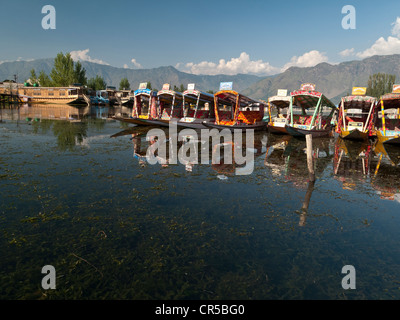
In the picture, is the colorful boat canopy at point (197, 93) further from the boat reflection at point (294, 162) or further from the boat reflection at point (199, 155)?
the boat reflection at point (294, 162)

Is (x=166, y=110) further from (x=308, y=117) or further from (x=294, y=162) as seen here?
(x=294, y=162)

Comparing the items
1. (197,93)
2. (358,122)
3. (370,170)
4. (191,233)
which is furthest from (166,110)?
(191,233)

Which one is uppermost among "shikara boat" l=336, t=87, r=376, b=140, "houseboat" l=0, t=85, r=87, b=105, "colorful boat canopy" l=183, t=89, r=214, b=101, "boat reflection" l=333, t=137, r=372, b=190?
"houseboat" l=0, t=85, r=87, b=105

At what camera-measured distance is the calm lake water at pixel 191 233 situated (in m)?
4.39

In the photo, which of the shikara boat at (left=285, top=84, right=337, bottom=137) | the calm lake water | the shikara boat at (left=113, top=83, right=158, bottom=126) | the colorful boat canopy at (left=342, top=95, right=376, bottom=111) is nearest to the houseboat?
the shikara boat at (left=113, top=83, right=158, bottom=126)

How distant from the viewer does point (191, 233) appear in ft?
19.9

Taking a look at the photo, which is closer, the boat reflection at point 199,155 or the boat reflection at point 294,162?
the boat reflection at point 294,162

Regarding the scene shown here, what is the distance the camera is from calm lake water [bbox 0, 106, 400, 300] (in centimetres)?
439

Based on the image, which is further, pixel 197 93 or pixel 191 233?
pixel 197 93

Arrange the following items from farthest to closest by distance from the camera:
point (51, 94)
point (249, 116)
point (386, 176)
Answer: point (51, 94)
point (249, 116)
point (386, 176)

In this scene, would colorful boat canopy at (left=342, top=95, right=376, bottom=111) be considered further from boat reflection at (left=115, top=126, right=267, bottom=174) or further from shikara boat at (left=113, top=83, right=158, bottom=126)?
shikara boat at (left=113, top=83, right=158, bottom=126)

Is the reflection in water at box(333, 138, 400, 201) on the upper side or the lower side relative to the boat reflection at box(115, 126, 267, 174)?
lower

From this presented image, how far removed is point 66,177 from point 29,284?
6.20 metres


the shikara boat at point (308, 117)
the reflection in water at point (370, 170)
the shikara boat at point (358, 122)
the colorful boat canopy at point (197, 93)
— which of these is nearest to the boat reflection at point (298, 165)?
the reflection in water at point (370, 170)
